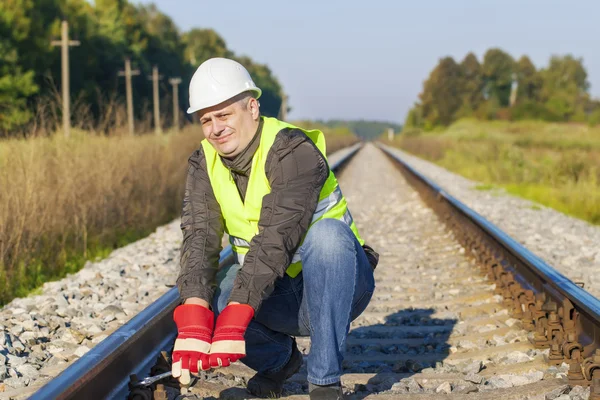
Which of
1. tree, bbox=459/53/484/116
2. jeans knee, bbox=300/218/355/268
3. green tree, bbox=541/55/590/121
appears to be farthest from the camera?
tree, bbox=459/53/484/116

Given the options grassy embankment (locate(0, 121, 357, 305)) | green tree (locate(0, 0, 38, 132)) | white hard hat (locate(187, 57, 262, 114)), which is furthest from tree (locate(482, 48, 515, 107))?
Result: white hard hat (locate(187, 57, 262, 114))

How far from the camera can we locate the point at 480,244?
6.89 m

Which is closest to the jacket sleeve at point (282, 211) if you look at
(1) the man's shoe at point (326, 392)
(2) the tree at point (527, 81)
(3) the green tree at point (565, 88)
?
(1) the man's shoe at point (326, 392)

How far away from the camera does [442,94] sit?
334 ft

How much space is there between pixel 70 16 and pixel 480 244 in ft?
145

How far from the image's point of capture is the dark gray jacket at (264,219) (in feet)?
9.38

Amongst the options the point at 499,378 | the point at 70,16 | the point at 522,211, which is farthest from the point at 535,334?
the point at 70,16

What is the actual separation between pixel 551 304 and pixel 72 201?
5.07 meters

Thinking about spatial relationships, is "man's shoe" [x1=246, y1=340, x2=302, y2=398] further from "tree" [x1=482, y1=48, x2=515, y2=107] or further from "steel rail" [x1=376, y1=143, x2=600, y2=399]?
"tree" [x1=482, y1=48, x2=515, y2=107]

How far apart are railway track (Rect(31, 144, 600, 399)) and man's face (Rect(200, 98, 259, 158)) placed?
3.14 ft

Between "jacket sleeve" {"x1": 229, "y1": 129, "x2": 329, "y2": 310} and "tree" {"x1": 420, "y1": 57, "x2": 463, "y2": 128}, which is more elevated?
"tree" {"x1": 420, "y1": 57, "x2": 463, "y2": 128}

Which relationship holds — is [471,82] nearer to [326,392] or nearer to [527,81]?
[527,81]

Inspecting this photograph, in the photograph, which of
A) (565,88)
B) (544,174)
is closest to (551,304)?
(544,174)

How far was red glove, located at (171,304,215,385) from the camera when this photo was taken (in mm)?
2695
